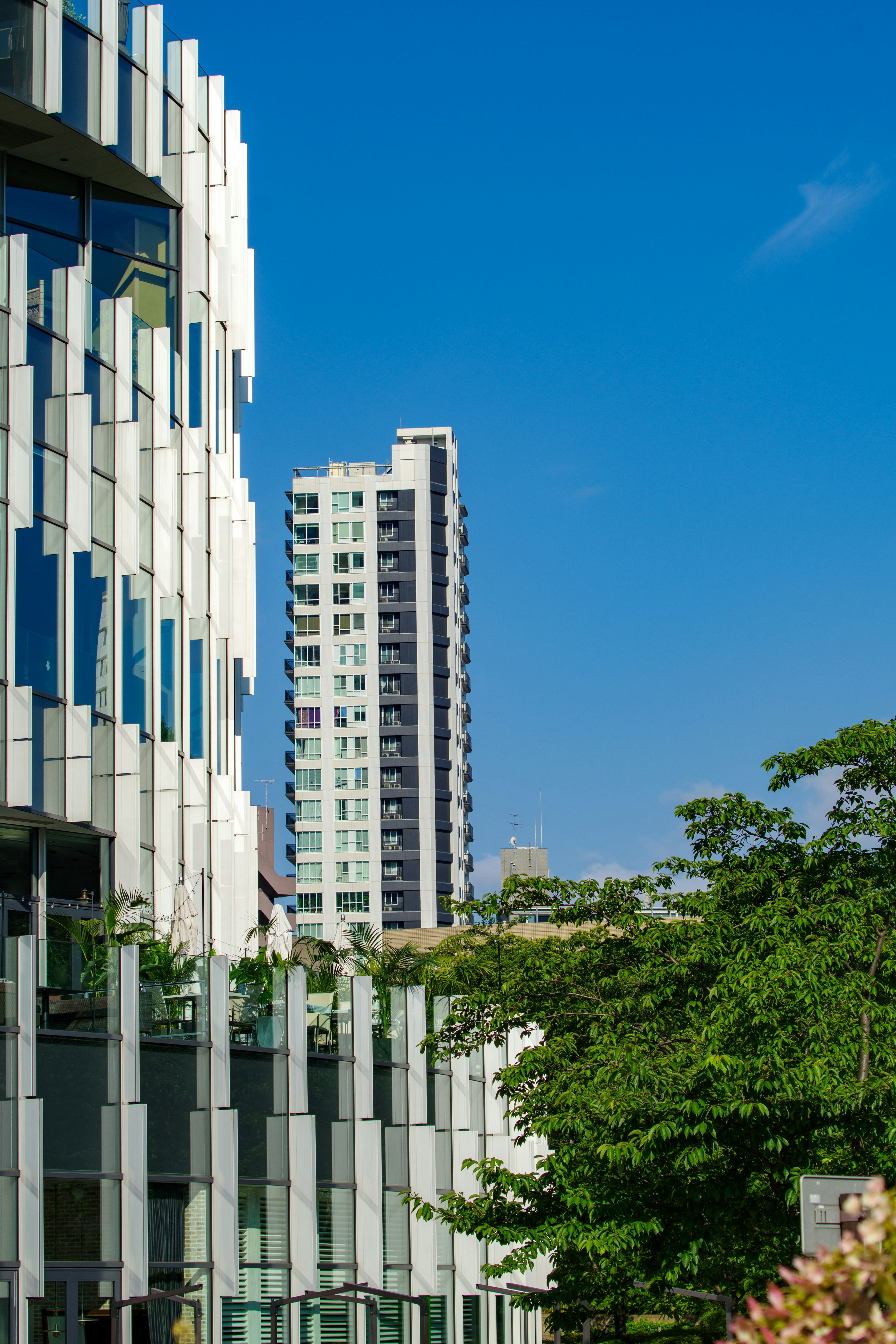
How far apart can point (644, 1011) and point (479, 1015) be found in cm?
248

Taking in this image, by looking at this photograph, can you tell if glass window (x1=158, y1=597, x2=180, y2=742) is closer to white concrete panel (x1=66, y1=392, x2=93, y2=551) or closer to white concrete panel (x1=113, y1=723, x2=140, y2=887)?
white concrete panel (x1=113, y1=723, x2=140, y2=887)

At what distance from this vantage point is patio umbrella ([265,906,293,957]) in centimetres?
3269

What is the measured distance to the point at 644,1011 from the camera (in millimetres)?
19359

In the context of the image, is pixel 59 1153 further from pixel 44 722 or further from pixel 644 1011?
pixel 44 722

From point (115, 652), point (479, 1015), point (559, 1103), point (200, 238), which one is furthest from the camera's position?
Result: point (200, 238)

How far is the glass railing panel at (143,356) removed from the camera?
3272 centimetres

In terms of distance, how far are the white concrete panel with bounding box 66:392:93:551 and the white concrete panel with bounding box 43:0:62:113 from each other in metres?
4.79

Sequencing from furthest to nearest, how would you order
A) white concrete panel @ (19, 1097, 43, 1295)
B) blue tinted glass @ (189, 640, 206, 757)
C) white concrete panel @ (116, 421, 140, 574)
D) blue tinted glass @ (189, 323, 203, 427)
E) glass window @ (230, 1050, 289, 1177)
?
blue tinted glass @ (189, 323, 203, 427) → blue tinted glass @ (189, 640, 206, 757) → white concrete panel @ (116, 421, 140, 574) → glass window @ (230, 1050, 289, 1177) → white concrete panel @ (19, 1097, 43, 1295)

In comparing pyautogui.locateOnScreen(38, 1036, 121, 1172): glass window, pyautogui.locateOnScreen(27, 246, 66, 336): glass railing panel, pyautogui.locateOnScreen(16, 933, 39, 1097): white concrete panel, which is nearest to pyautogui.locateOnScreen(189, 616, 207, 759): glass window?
pyautogui.locateOnScreen(27, 246, 66, 336): glass railing panel

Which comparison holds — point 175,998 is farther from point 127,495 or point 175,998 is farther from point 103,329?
point 103,329

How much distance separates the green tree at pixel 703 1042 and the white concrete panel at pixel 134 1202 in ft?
13.2

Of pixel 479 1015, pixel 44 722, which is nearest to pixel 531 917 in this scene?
pixel 44 722

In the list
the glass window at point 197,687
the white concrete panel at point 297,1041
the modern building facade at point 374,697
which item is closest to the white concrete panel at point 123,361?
the glass window at point 197,687

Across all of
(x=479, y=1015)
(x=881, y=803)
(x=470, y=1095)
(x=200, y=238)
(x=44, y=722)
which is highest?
(x=200, y=238)
